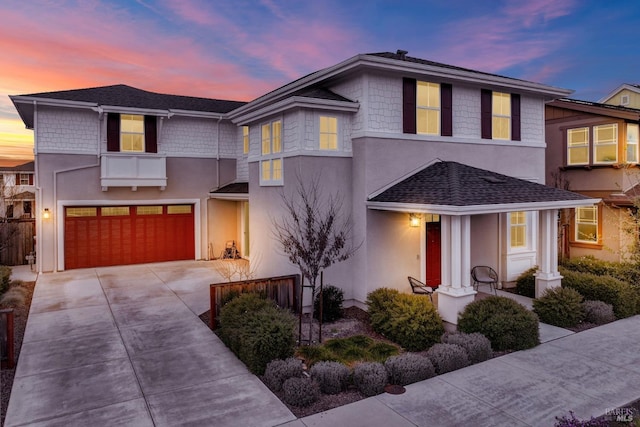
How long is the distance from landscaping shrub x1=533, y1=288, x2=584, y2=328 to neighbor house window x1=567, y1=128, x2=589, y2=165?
8.77m

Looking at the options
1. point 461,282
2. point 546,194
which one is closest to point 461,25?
point 546,194

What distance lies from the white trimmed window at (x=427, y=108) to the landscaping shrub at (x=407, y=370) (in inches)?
270

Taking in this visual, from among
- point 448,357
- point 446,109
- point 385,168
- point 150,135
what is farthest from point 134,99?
point 448,357

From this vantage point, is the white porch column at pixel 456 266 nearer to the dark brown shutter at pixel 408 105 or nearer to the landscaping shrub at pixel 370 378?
the landscaping shrub at pixel 370 378

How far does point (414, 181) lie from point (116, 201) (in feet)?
40.7

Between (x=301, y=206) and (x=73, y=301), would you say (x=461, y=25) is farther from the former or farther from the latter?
(x=73, y=301)

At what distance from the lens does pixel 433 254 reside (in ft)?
39.1

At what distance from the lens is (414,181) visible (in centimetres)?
1109

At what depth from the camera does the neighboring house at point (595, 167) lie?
15438mm

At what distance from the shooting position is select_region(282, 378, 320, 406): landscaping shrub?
242 inches

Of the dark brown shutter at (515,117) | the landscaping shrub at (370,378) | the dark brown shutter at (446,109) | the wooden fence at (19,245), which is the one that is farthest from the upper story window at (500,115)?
the wooden fence at (19,245)

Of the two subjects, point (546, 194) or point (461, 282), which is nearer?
point (461, 282)

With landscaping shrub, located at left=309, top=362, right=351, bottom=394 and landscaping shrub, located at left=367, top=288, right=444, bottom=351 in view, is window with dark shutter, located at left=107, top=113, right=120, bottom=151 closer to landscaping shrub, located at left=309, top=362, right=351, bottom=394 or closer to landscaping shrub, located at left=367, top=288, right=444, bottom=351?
landscaping shrub, located at left=367, top=288, right=444, bottom=351

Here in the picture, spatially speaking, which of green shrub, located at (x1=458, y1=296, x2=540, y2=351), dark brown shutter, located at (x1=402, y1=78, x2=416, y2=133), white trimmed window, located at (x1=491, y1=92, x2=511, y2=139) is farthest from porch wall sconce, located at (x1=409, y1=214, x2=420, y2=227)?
white trimmed window, located at (x1=491, y1=92, x2=511, y2=139)
